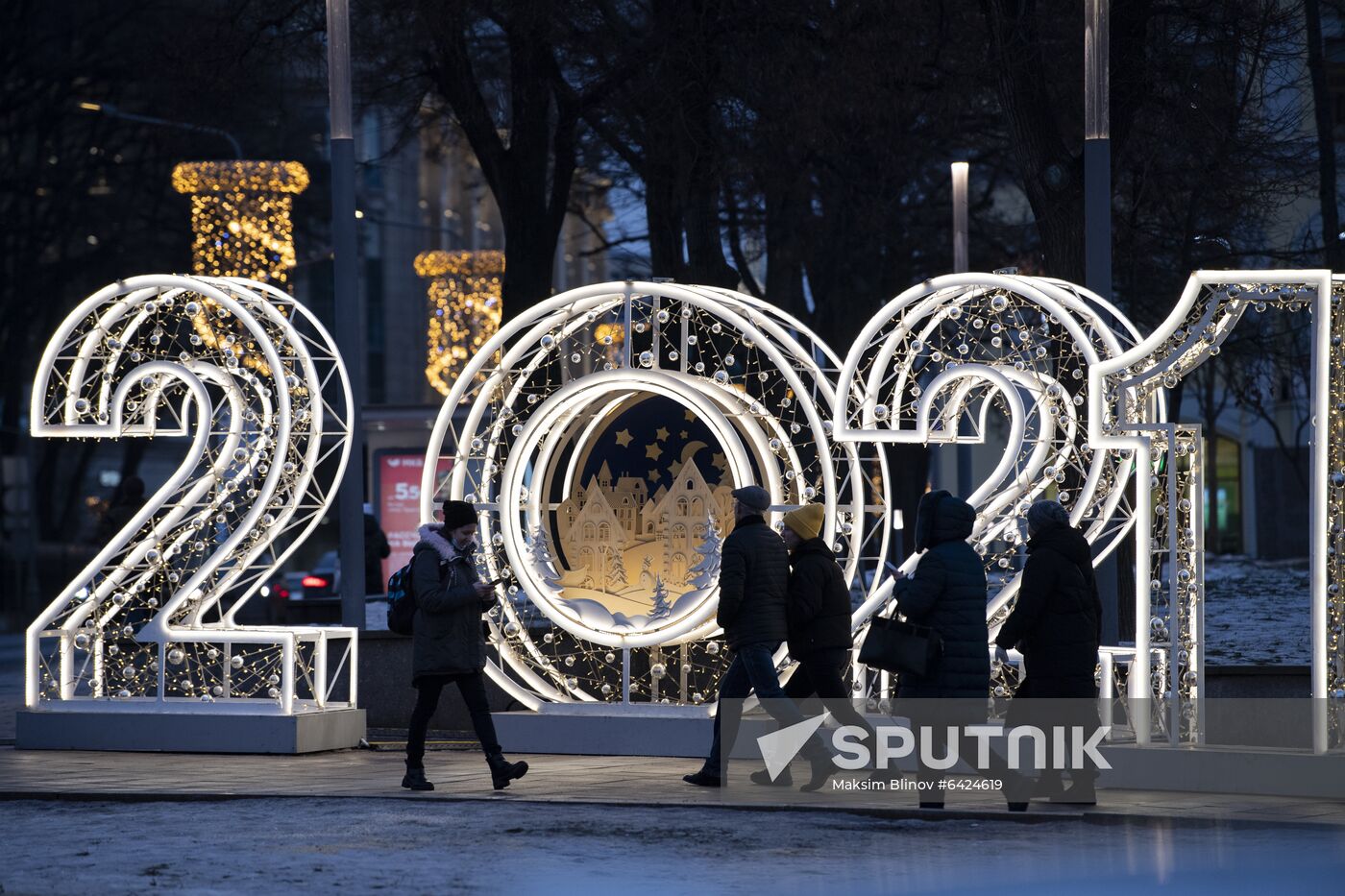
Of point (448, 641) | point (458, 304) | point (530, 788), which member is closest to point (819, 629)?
Result: point (530, 788)

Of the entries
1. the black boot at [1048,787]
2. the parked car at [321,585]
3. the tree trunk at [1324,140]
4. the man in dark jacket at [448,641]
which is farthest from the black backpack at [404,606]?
the parked car at [321,585]

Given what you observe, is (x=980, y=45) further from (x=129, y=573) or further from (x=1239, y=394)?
(x=129, y=573)

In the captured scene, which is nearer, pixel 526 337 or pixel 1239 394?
pixel 526 337

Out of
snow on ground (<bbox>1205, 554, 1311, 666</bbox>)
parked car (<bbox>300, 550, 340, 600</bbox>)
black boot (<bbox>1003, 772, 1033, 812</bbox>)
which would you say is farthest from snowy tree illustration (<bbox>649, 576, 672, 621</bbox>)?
parked car (<bbox>300, 550, 340, 600</bbox>)

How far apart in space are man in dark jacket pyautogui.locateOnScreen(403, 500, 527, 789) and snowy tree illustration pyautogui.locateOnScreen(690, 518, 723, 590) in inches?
101

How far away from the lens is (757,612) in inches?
501

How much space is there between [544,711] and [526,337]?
8.46 feet

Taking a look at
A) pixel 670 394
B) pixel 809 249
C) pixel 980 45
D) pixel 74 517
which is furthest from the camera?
pixel 74 517

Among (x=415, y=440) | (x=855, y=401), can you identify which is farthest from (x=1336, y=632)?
(x=415, y=440)

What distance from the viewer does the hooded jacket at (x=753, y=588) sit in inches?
500

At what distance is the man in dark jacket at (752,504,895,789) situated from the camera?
41.9 ft

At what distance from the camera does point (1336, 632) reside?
41.7ft

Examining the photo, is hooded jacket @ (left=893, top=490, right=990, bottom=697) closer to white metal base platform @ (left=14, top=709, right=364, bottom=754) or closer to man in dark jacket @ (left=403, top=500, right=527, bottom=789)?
man in dark jacket @ (left=403, top=500, right=527, bottom=789)

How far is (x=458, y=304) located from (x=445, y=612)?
15.0 m
